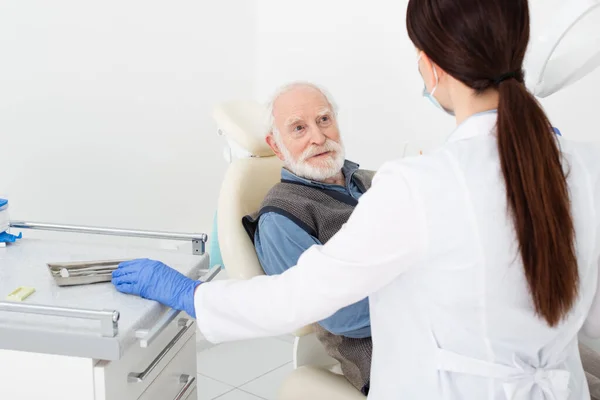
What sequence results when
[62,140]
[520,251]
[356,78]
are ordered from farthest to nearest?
[356,78] → [62,140] → [520,251]

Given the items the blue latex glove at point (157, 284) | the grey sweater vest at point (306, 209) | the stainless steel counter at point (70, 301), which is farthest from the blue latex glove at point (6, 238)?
the grey sweater vest at point (306, 209)

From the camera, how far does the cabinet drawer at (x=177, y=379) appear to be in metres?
1.44

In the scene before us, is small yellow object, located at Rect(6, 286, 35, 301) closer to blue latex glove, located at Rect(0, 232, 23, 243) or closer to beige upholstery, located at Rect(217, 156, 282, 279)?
blue latex glove, located at Rect(0, 232, 23, 243)

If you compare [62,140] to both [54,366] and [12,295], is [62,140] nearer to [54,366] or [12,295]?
[12,295]

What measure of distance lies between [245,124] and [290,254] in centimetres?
52

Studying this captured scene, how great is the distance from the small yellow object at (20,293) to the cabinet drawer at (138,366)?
219mm

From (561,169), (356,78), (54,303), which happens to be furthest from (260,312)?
(356,78)

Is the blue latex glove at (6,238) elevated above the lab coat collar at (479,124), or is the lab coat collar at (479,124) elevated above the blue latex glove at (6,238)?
the lab coat collar at (479,124)

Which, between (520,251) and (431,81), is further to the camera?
(431,81)

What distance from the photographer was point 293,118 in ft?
6.63

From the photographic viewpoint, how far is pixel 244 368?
2.82 m

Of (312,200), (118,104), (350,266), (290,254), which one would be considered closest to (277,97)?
(312,200)

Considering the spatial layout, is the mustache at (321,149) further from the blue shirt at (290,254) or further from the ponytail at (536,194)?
the ponytail at (536,194)

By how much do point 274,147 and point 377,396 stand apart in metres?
0.97
